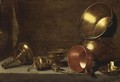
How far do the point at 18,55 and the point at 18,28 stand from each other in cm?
80

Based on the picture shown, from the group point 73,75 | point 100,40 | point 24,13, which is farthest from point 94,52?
point 24,13

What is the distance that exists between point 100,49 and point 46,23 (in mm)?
1135

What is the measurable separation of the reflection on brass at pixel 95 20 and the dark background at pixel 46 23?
0.45ft

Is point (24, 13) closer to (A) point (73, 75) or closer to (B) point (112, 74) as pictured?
(A) point (73, 75)

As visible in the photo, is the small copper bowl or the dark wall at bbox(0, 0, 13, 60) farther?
the dark wall at bbox(0, 0, 13, 60)

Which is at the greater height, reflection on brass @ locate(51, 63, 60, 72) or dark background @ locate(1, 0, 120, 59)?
dark background @ locate(1, 0, 120, 59)

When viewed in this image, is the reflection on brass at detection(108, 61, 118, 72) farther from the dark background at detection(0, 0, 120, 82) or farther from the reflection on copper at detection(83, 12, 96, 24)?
the reflection on copper at detection(83, 12, 96, 24)

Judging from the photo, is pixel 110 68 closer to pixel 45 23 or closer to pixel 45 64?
pixel 45 64

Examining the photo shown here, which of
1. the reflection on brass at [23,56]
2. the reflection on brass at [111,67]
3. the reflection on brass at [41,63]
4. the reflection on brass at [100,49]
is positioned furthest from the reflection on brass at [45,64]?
the reflection on brass at [111,67]

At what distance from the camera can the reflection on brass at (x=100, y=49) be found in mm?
3572

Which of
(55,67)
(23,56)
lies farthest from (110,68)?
(23,56)

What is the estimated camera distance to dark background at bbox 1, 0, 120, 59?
4.20 m

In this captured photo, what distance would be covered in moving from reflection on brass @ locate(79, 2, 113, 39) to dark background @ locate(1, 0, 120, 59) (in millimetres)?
138

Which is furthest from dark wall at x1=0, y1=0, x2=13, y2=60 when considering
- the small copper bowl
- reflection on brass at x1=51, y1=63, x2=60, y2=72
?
the small copper bowl
